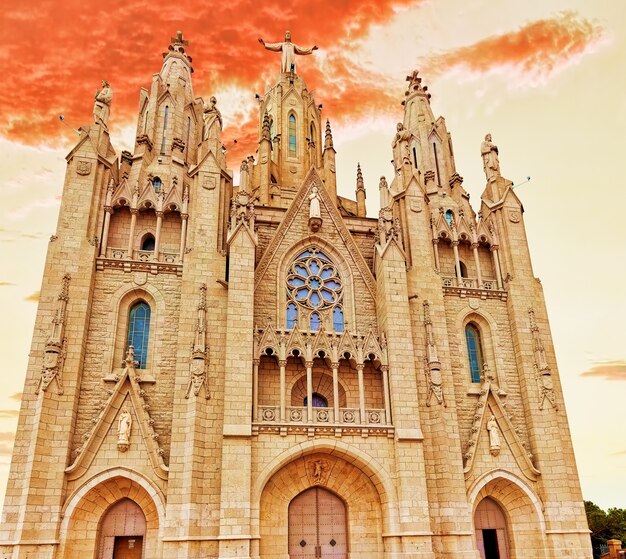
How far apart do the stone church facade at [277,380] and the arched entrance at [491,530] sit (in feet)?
0.28

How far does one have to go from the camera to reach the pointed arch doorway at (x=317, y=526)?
74.4 feet

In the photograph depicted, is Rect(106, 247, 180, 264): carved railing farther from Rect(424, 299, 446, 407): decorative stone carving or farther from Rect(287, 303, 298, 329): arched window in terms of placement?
Rect(424, 299, 446, 407): decorative stone carving

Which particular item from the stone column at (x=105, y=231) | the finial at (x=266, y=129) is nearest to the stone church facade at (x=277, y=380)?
the stone column at (x=105, y=231)

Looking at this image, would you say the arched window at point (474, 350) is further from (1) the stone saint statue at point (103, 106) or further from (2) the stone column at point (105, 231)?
(1) the stone saint statue at point (103, 106)

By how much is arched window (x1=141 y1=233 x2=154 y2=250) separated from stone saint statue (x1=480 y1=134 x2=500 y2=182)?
1837cm

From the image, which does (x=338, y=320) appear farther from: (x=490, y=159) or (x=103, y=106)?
(x=103, y=106)

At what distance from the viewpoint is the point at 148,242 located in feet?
91.4

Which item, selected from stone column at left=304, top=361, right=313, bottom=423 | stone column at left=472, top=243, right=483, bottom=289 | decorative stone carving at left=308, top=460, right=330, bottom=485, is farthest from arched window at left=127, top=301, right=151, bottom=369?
stone column at left=472, top=243, right=483, bottom=289

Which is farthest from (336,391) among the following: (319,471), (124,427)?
(124,427)

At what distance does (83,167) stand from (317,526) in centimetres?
1855

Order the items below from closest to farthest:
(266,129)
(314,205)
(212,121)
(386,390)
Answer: (386,390)
(314,205)
(212,121)
(266,129)

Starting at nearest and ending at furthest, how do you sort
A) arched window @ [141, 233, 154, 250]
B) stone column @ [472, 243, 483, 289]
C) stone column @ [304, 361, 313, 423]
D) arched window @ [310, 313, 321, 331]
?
stone column @ [304, 361, 313, 423] < arched window @ [310, 313, 321, 331] < arched window @ [141, 233, 154, 250] < stone column @ [472, 243, 483, 289]

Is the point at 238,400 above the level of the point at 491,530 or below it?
above

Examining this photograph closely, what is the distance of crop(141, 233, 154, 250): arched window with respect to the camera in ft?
90.8
